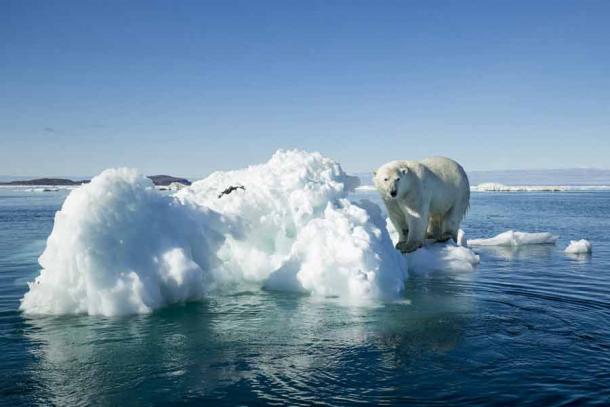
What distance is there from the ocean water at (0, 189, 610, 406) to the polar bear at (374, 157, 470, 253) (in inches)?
117

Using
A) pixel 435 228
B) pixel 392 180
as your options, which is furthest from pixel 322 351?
pixel 435 228

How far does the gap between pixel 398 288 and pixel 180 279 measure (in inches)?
135

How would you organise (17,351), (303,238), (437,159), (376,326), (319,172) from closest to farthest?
(17,351) → (376,326) → (303,238) → (319,172) → (437,159)

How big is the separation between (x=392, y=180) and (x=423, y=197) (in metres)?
1.17

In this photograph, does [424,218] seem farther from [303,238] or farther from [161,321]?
[161,321]

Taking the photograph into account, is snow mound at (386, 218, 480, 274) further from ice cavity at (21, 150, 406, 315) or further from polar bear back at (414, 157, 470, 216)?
ice cavity at (21, 150, 406, 315)

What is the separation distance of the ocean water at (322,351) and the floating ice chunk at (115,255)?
11.6 inches

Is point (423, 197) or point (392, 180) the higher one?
point (392, 180)

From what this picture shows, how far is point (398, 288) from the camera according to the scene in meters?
8.58

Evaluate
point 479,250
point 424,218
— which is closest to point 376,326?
point 424,218

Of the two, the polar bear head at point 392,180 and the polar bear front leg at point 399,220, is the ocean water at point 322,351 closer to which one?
the polar bear head at point 392,180

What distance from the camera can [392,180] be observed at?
37.1 feet

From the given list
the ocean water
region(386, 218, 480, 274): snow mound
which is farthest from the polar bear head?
the ocean water

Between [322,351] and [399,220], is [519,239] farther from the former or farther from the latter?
[322,351]
